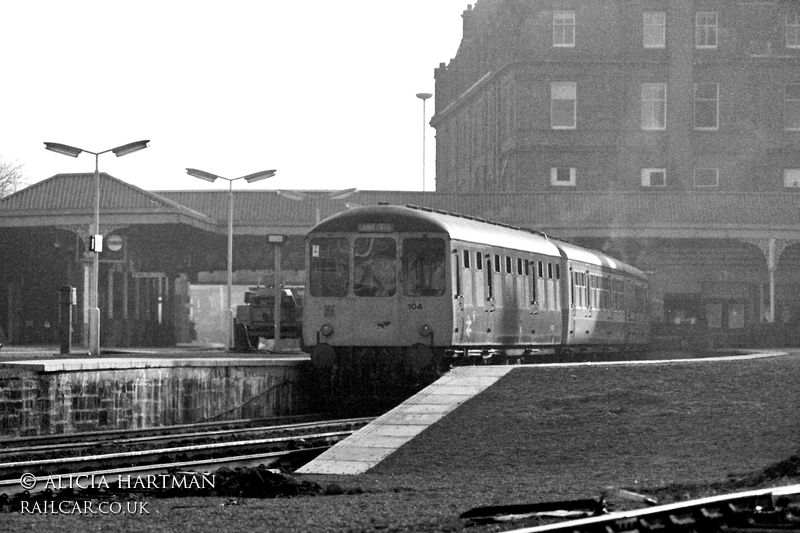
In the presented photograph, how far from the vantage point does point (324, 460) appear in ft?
45.3

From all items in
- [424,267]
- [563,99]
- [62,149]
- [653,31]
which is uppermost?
[653,31]

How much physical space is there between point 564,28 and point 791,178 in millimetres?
11965

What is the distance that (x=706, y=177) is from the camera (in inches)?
2534

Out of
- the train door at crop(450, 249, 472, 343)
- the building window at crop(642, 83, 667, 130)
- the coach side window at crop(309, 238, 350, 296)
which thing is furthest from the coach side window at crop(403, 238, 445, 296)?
the building window at crop(642, 83, 667, 130)

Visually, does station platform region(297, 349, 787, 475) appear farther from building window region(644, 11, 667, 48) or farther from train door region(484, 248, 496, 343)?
building window region(644, 11, 667, 48)

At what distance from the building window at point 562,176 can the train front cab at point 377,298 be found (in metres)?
41.1

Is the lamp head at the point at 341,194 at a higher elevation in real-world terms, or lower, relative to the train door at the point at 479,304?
higher

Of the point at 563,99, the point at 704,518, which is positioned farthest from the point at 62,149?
the point at 563,99

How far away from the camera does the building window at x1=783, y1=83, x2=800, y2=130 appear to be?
64688 mm

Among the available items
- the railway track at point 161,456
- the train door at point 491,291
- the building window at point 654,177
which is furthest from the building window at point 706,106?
the railway track at point 161,456

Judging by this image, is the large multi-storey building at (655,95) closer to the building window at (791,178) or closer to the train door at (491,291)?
the building window at (791,178)

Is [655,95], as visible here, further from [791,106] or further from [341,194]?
[341,194]

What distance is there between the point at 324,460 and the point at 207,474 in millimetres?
1787

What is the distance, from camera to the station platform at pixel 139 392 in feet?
63.4
